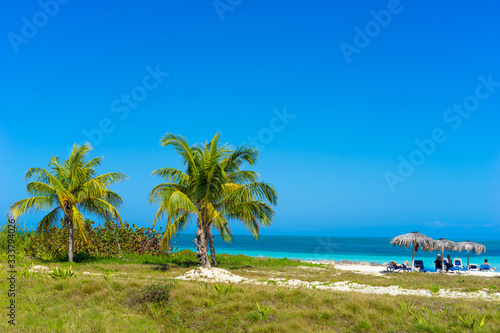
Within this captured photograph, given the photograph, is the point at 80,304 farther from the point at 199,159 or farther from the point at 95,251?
the point at 95,251

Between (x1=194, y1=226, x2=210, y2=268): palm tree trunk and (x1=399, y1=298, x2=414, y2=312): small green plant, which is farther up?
(x1=194, y1=226, x2=210, y2=268): palm tree trunk

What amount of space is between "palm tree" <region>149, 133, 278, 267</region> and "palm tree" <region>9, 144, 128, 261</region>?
346 cm

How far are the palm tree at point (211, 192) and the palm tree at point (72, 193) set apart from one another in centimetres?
346

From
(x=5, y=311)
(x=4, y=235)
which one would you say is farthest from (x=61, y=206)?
(x=5, y=311)

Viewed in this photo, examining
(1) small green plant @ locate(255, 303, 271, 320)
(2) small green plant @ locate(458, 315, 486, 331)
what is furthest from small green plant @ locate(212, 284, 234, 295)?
(2) small green plant @ locate(458, 315, 486, 331)

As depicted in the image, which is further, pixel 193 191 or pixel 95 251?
pixel 95 251

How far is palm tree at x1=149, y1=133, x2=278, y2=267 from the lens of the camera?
1736 cm

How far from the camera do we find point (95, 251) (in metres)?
23.1

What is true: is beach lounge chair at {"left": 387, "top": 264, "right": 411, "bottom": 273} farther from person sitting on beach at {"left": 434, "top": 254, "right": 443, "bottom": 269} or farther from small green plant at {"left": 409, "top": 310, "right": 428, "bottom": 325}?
small green plant at {"left": 409, "top": 310, "right": 428, "bottom": 325}

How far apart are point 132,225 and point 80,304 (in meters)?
14.6

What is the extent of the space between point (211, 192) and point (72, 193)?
24.3ft

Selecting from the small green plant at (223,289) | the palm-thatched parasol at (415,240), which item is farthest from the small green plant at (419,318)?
the palm-thatched parasol at (415,240)

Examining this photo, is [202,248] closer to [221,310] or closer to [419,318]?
[221,310]

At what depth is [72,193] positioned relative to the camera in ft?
64.2
